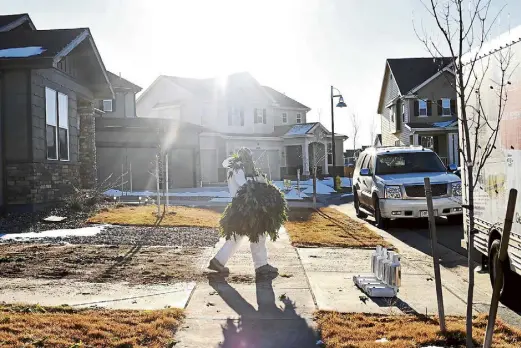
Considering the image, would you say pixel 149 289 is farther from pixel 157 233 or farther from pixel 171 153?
pixel 171 153

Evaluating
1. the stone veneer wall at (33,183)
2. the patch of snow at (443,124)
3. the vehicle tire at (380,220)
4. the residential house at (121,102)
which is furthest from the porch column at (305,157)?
the vehicle tire at (380,220)

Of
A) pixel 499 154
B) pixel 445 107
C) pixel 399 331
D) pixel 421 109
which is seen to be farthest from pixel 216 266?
pixel 445 107

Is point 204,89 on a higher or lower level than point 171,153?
higher

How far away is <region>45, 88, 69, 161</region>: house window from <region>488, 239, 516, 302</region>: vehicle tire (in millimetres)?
12336

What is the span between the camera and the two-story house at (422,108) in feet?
114

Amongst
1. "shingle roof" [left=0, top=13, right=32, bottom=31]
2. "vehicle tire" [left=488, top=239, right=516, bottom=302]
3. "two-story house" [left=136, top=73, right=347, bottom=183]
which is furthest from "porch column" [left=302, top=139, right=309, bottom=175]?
"vehicle tire" [left=488, top=239, right=516, bottom=302]

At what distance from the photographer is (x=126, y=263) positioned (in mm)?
8094

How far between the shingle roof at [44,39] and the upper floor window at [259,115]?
81.8 ft

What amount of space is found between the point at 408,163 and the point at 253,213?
28.1ft

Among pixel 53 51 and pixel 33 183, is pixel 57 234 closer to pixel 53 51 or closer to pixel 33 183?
pixel 33 183

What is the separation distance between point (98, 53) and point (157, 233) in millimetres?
9129

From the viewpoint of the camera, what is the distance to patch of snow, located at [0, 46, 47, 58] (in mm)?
13594

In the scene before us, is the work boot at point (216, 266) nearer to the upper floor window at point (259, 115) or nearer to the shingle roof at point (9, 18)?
the shingle roof at point (9, 18)

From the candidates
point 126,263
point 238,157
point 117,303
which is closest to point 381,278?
point 238,157
